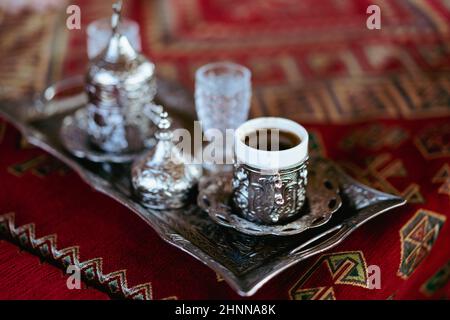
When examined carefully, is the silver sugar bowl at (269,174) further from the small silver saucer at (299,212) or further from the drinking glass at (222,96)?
the drinking glass at (222,96)

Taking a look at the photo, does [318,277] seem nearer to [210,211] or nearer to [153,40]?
[210,211]

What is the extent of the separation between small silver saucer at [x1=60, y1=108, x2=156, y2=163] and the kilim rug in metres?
0.03

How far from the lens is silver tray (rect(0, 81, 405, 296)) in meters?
0.48

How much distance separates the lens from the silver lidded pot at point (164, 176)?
0.56 m

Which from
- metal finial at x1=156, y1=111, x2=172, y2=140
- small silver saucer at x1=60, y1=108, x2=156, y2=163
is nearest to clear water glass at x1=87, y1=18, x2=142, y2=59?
small silver saucer at x1=60, y1=108, x2=156, y2=163

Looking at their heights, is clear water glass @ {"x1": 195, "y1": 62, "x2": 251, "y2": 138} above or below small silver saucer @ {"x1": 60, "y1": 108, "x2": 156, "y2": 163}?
above

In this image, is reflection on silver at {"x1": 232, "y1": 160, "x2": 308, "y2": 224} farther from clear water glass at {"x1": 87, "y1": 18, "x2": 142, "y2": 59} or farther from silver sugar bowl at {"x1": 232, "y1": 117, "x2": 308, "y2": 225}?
clear water glass at {"x1": 87, "y1": 18, "x2": 142, "y2": 59}

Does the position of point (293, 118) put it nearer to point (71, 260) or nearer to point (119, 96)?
point (119, 96)

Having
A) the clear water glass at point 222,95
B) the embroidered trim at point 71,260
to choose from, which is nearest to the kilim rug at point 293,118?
the embroidered trim at point 71,260

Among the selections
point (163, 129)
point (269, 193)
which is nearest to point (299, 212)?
point (269, 193)

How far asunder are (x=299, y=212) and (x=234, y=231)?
6cm

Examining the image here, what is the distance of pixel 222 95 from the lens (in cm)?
65

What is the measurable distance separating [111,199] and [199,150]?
0.37ft

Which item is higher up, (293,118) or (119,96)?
(119,96)
